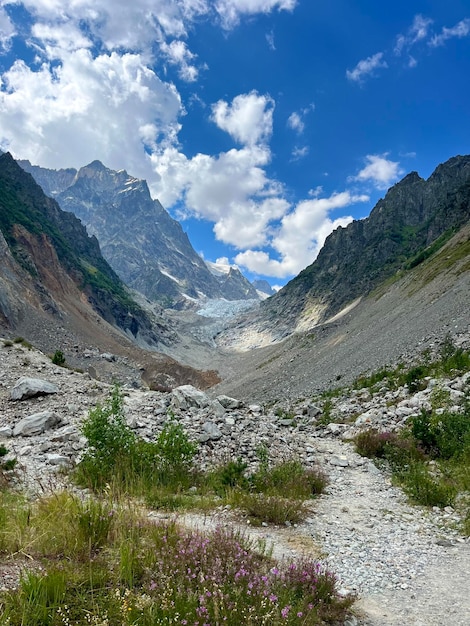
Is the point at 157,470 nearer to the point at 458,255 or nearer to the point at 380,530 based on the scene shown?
the point at 380,530

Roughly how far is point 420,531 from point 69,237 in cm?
17405

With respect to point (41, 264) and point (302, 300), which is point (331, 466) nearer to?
point (41, 264)

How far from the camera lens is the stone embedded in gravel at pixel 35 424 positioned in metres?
13.5

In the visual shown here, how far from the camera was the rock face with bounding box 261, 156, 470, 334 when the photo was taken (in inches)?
5058

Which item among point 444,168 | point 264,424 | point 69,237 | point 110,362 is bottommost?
point 264,424

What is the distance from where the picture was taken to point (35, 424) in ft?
45.3

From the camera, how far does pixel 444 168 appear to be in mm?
154375

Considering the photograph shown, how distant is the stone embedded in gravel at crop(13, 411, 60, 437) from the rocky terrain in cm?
4

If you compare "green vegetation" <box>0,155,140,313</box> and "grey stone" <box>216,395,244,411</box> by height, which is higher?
"green vegetation" <box>0,155,140,313</box>

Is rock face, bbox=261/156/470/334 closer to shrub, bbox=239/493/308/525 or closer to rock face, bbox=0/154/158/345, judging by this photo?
rock face, bbox=0/154/158/345

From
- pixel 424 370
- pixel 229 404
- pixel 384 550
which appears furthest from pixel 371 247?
pixel 384 550

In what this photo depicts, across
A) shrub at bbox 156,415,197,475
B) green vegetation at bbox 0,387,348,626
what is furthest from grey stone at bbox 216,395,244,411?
green vegetation at bbox 0,387,348,626

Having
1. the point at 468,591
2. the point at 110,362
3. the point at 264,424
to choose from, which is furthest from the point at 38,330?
the point at 468,591

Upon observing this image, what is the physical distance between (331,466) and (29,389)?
13642 mm
